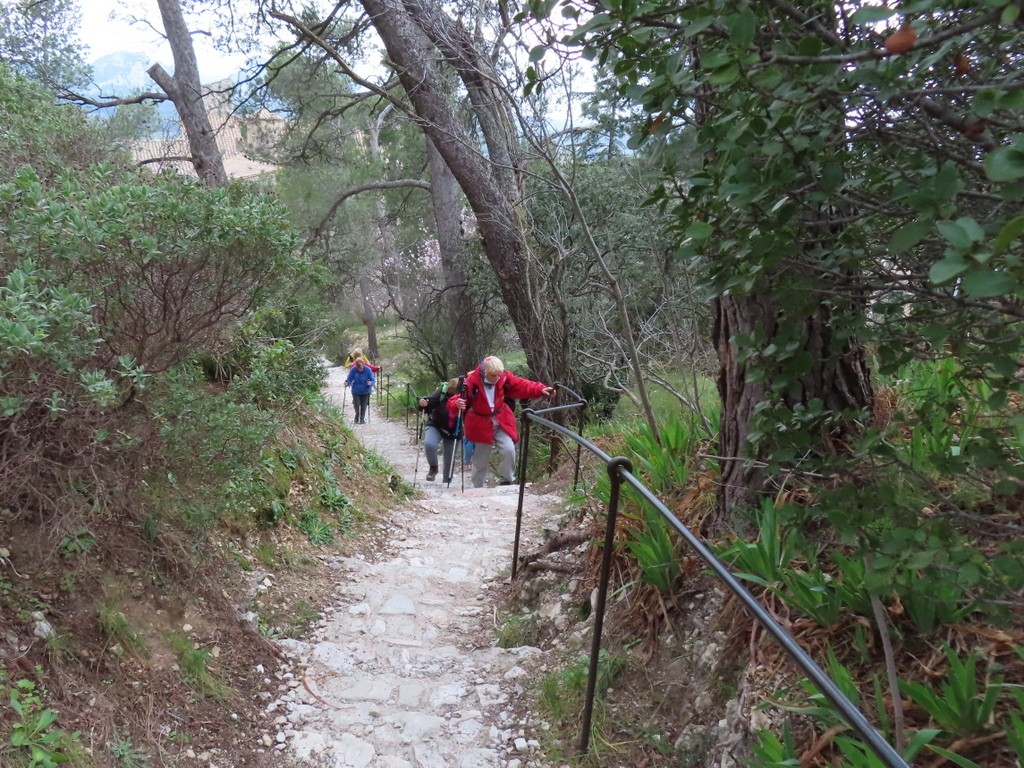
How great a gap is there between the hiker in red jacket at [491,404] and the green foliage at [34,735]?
18.1 ft

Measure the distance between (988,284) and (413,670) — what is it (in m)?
3.19

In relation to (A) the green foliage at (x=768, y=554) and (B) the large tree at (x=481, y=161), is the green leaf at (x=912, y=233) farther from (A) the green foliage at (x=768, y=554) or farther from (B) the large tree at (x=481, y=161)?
(B) the large tree at (x=481, y=161)

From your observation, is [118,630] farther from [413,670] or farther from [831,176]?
[831,176]

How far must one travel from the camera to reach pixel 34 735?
2.01 meters

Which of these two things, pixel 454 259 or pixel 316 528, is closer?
pixel 316 528

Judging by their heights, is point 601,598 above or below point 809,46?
below

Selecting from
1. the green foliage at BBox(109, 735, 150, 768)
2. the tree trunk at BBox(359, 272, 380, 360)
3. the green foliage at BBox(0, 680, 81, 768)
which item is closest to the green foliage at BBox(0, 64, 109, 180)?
the green foliage at BBox(0, 680, 81, 768)

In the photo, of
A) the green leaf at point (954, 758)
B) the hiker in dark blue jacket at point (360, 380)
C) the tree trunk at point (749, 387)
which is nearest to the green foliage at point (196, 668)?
the tree trunk at point (749, 387)

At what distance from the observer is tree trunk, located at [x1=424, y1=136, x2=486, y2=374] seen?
1148cm

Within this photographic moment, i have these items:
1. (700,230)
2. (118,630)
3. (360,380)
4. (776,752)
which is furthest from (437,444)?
(700,230)

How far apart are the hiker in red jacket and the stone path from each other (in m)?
2.32

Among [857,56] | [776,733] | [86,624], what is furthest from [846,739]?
[86,624]

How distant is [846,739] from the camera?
163 centimetres

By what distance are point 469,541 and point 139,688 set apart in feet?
10.3
